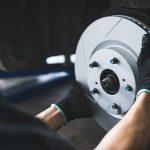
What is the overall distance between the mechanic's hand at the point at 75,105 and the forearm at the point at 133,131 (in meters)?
0.33

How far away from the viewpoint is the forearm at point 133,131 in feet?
2.94

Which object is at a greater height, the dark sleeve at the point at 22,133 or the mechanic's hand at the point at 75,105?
the dark sleeve at the point at 22,133

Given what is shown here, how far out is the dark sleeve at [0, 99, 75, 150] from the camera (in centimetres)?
45

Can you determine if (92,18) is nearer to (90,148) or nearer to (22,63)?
(22,63)

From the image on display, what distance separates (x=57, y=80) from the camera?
6.88ft

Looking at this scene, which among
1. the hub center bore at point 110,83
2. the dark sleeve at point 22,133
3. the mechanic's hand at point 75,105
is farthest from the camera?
the mechanic's hand at point 75,105

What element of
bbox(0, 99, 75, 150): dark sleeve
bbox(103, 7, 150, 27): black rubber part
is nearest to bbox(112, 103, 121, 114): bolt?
bbox(103, 7, 150, 27): black rubber part

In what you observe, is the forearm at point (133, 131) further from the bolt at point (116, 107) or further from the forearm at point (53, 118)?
the forearm at point (53, 118)

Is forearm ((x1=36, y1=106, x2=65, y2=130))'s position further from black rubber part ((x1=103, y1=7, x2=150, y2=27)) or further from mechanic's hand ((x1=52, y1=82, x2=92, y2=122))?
black rubber part ((x1=103, y1=7, x2=150, y2=27))

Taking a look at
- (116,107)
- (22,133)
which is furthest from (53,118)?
(22,133)

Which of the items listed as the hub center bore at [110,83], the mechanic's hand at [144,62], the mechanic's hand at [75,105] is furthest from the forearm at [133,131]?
the mechanic's hand at [75,105]

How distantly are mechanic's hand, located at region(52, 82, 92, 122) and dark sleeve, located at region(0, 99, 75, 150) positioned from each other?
78 centimetres

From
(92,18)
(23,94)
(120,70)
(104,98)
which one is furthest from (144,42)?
(23,94)

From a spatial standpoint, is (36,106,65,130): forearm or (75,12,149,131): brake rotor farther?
(36,106,65,130): forearm
